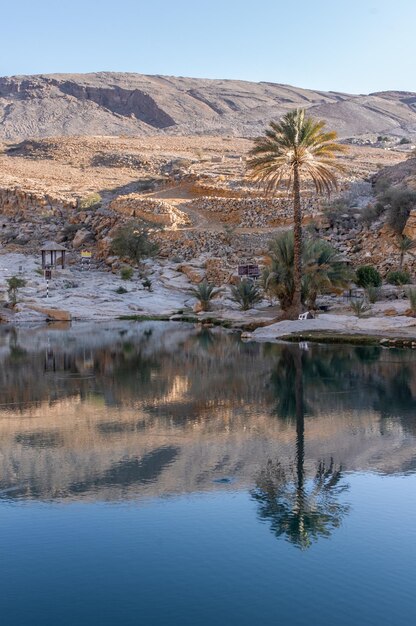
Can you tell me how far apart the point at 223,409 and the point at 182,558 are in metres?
7.78

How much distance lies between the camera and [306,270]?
104 feet

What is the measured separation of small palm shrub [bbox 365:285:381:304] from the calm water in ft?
47.4

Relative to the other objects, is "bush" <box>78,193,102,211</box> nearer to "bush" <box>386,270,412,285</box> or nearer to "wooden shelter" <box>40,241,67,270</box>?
"wooden shelter" <box>40,241,67,270</box>

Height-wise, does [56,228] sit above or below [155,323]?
above

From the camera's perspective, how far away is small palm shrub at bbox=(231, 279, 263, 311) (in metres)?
36.5

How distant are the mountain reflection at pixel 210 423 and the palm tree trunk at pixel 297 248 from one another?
4986 millimetres

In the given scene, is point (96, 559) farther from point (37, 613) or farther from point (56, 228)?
point (56, 228)

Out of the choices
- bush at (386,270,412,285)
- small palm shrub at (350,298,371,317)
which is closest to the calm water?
small palm shrub at (350,298,371,317)

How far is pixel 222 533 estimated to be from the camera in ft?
28.9

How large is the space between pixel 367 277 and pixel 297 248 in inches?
330

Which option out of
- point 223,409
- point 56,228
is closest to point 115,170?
point 56,228

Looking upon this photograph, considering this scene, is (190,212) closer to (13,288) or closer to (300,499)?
(13,288)

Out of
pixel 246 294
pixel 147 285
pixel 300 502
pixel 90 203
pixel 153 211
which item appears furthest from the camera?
pixel 90 203

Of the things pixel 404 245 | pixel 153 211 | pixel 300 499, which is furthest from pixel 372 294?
pixel 300 499
